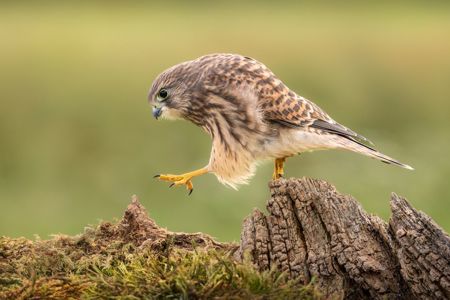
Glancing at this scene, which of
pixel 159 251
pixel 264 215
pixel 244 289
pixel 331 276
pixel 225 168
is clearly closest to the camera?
pixel 244 289

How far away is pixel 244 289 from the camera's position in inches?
144

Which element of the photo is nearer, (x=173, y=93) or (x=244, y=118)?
(x=244, y=118)

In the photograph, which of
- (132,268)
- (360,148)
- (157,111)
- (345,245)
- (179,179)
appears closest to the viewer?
(345,245)

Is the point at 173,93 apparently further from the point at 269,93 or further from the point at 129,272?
the point at 129,272

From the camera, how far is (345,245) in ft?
13.3

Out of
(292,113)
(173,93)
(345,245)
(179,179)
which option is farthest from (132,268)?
(173,93)

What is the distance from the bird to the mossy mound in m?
1.41

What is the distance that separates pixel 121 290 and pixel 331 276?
112 cm

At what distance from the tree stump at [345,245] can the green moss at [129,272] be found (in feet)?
0.52

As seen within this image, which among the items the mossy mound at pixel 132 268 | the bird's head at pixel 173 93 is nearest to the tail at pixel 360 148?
the bird's head at pixel 173 93

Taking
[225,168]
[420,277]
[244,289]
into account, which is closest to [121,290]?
[244,289]

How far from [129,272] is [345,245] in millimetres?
1187

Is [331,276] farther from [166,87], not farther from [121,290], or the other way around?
[166,87]

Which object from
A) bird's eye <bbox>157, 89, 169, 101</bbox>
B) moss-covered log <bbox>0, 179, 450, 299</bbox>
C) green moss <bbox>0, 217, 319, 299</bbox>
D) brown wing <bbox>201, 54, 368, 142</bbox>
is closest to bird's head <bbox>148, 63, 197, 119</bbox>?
bird's eye <bbox>157, 89, 169, 101</bbox>
